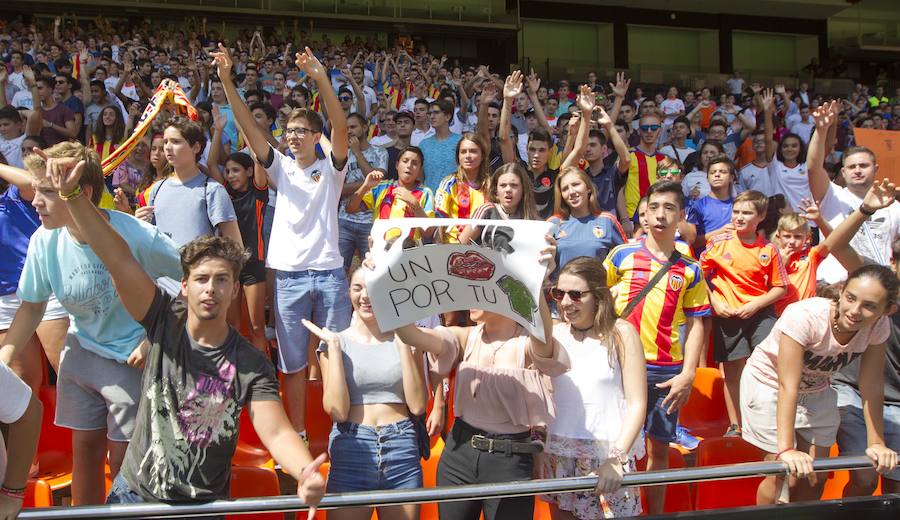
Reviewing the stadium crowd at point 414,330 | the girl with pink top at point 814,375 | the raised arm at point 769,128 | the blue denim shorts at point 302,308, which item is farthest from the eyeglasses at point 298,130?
the raised arm at point 769,128

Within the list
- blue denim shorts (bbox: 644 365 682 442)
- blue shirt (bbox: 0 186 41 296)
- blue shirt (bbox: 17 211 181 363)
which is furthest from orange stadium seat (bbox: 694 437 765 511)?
blue shirt (bbox: 0 186 41 296)

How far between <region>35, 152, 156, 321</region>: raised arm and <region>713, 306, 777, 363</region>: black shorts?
3.54 metres

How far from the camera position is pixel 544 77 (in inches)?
993

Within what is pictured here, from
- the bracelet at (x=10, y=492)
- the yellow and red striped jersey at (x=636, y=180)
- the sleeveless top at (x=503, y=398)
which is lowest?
the bracelet at (x=10, y=492)

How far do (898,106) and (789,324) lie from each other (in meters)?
17.2

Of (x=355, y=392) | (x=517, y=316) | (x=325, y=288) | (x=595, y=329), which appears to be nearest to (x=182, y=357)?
(x=355, y=392)

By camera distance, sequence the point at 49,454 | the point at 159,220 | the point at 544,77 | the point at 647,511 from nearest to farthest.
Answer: the point at 647,511 < the point at 49,454 < the point at 159,220 < the point at 544,77

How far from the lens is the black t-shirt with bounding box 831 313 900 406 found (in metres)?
4.09

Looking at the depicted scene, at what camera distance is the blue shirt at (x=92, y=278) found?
10.8 feet

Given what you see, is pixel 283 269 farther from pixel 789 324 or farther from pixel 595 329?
pixel 789 324

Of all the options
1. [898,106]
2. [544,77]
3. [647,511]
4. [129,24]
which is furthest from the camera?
[544,77]

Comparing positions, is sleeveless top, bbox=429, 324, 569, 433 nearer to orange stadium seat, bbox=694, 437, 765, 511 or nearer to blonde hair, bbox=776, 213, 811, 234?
orange stadium seat, bbox=694, 437, 765, 511

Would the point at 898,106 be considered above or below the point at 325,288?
above

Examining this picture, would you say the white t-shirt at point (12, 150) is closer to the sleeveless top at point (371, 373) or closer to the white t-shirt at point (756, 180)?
the sleeveless top at point (371, 373)
